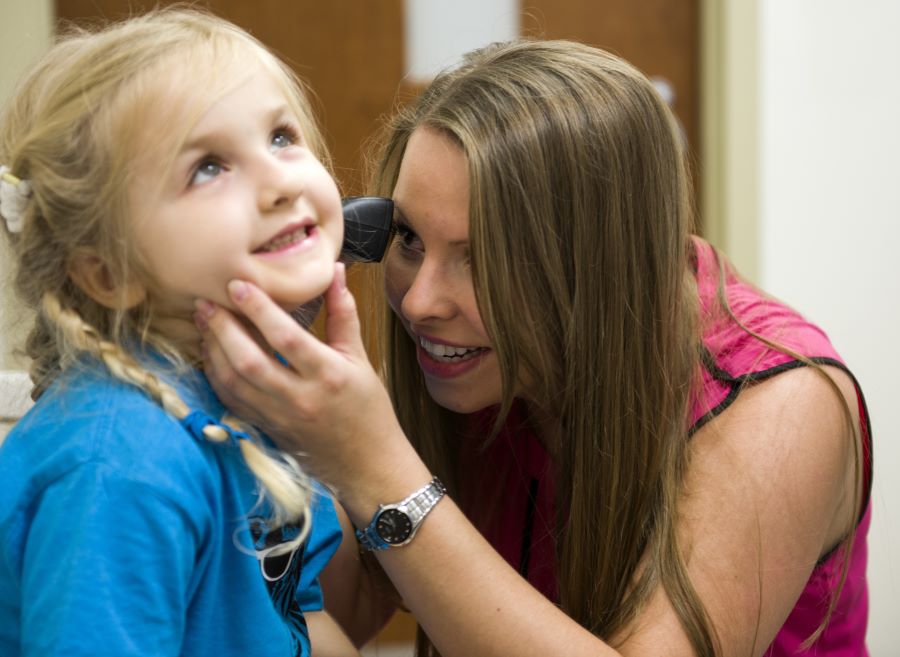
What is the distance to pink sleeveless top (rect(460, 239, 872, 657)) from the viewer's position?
1.04 meters

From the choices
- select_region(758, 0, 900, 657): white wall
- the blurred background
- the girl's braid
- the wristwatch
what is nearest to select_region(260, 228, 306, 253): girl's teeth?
the girl's braid

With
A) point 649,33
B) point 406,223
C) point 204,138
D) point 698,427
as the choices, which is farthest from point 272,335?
point 649,33

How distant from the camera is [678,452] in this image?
3.31ft

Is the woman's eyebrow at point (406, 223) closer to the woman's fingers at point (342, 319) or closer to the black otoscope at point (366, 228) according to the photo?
the black otoscope at point (366, 228)

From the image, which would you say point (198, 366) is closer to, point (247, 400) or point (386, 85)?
point (247, 400)

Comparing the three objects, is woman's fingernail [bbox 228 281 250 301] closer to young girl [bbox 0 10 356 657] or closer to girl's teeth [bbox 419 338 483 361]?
young girl [bbox 0 10 356 657]

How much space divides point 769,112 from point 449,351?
4.72 ft

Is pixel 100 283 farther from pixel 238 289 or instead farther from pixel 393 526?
pixel 393 526

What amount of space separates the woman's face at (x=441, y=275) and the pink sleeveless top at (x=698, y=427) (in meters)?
0.17

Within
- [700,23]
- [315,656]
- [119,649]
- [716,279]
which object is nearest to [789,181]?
[700,23]

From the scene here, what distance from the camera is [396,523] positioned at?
33.9 inches

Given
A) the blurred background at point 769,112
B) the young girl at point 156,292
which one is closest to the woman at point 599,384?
the young girl at point 156,292

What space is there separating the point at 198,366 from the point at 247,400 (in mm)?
54

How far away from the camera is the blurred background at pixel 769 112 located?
7.08 ft
